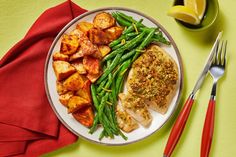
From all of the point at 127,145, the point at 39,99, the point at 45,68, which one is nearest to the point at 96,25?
the point at 45,68

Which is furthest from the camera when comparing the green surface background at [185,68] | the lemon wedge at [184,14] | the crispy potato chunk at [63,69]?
the green surface background at [185,68]

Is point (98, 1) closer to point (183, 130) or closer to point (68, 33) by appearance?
point (68, 33)

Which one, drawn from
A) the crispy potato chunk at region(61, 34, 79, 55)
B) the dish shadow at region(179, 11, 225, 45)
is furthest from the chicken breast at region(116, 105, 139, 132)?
the dish shadow at region(179, 11, 225, 45)

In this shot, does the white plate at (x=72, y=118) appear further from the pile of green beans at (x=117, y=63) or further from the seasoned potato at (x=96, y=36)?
the seasoned potato at (x=96, y=36)

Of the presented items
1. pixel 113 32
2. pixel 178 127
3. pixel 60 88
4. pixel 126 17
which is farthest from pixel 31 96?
pixel 178 127

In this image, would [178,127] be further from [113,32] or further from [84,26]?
[84,26]

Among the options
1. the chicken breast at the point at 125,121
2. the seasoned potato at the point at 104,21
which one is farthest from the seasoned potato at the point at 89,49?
the chicken breast at the point at 125,121

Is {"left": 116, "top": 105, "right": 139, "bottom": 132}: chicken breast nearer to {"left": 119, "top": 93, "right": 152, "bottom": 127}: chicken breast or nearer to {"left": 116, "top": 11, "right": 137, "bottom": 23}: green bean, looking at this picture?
{"left": 119, "top": 93, "right": 152, "bottom": 127}: chicken breast
